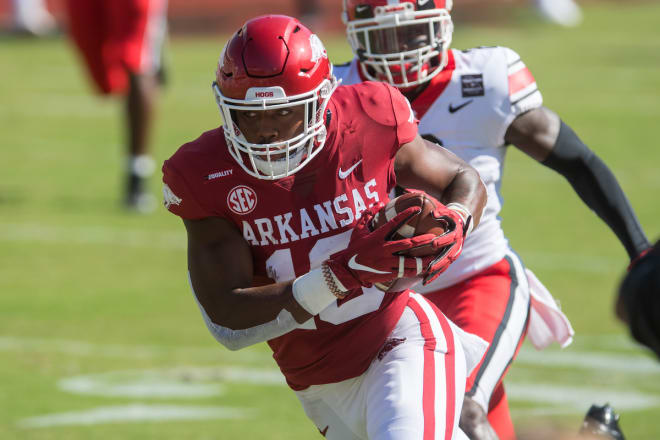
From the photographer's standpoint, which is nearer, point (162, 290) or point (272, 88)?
point (272, 88)

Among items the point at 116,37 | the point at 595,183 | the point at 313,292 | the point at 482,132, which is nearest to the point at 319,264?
the point at 313,292

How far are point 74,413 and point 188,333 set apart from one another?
128 cm

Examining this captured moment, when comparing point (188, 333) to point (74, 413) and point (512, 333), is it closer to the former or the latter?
point (74, 413)

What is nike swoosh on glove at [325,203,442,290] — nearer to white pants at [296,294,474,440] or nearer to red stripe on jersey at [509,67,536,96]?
white pants at [296,294,474,440]

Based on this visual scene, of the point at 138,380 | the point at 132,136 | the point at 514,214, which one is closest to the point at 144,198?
the point at 132,136

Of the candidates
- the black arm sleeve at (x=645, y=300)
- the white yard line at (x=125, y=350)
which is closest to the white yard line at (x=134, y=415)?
the white yard line at (x=125, y=350)

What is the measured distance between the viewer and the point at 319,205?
3.55 m

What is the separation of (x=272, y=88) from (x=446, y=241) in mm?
644

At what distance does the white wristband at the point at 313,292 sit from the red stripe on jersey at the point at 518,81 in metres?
1.32

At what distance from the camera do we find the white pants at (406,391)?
336cm

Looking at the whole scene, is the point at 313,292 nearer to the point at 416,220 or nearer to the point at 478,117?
the point at 416,220

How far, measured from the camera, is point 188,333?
6.47 metres

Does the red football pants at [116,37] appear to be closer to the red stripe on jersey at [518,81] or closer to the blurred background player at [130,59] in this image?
the blurred background player at [130,59]

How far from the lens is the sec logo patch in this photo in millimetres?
3512
